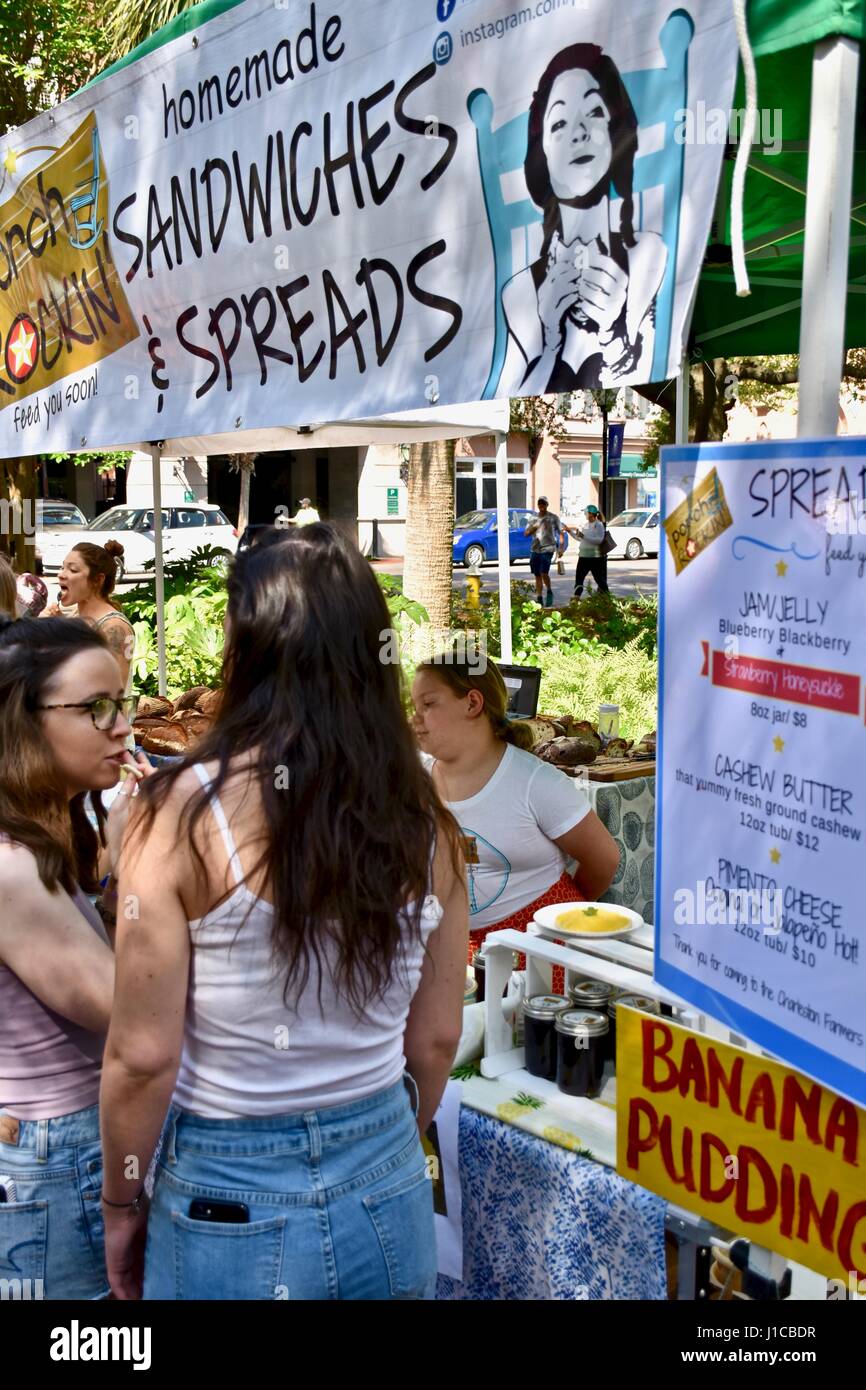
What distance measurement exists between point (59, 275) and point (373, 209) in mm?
1840

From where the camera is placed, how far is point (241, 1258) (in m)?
1.61

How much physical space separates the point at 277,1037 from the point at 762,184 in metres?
3.33

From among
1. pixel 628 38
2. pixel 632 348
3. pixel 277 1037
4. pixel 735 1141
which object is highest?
pixel 628 38

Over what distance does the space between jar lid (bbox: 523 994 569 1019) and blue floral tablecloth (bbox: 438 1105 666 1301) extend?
8.2 inches

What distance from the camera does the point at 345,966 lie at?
164cm

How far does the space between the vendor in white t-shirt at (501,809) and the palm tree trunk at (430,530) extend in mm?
6874

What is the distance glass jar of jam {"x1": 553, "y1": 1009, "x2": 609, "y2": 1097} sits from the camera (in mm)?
2201

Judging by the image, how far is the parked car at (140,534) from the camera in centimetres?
2336

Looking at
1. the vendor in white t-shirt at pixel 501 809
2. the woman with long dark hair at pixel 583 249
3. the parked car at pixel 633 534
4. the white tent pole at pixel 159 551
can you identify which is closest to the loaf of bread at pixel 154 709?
the white tent pole at pixel 159 551

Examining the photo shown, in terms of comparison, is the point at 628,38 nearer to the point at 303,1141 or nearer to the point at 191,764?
the point at 191,764

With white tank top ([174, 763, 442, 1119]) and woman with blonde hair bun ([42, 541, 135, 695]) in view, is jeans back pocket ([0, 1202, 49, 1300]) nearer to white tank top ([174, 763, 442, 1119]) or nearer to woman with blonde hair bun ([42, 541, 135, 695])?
white tank top ([174, 763, 442, 1119])

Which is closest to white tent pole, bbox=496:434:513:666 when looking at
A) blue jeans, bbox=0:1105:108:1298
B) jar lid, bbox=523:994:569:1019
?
jar lid, bbox=523:994:569:1019
